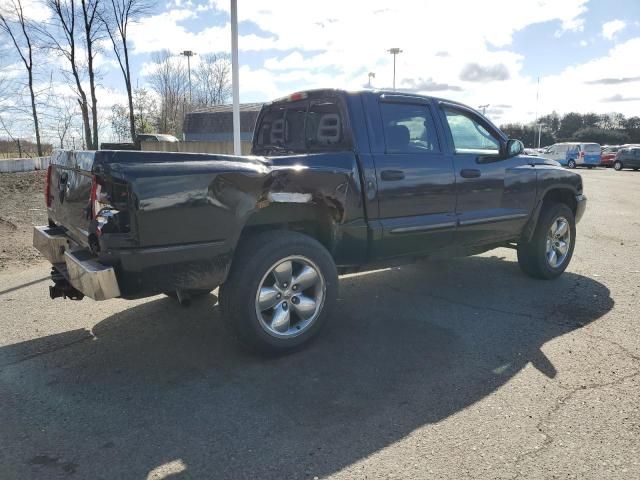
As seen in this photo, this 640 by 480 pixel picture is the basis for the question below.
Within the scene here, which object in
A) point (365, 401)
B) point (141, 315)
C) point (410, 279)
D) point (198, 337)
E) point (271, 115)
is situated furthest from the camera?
point (410, 279)

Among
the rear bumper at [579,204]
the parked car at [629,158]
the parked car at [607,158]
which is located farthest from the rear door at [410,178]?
the parked car at [607,158]

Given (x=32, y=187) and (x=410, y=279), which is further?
(x=32, y=187)

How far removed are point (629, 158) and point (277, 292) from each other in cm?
3658

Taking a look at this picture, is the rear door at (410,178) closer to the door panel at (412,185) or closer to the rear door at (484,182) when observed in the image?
the door panel at (412,185)

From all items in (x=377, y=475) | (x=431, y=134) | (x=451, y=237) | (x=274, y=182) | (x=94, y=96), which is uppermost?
(x=94, y=96)

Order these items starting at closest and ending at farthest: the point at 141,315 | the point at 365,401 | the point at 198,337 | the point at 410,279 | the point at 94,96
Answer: the point at 365,401
the point at 198,337
the point at 141,315
the point at 410,279
the point at 94,96

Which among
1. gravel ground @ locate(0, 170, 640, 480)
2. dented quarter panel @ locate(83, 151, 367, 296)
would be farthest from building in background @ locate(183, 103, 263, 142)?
dented quarter panel @ locate(83, 151, 367, 296)

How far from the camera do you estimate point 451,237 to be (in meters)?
4.74

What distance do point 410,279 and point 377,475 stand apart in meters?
3.57

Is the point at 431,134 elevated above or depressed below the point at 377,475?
→ above

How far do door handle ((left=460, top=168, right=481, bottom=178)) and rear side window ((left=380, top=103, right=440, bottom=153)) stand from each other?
13.3 inches

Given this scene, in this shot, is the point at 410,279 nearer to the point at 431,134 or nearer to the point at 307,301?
the point at 431,134

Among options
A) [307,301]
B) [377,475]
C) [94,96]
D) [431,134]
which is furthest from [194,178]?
[94,96]

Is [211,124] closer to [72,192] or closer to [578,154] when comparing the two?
[578,154]
